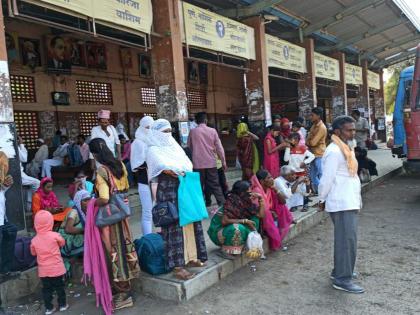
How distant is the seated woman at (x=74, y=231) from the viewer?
160 inches

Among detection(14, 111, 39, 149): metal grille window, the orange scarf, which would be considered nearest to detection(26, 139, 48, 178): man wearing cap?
detection(14, 111, 39, 149): metal grille window

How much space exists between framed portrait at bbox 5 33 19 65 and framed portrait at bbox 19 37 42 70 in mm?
145

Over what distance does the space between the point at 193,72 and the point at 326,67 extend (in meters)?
4.97

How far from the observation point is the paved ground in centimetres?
332

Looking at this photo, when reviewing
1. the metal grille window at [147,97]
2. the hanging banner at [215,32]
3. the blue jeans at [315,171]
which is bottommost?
the blue jeans at [315,171]

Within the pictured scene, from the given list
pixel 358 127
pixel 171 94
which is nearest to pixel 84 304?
pixel 171 94

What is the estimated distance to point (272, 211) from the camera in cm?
471

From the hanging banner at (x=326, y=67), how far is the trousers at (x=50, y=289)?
1229 cm

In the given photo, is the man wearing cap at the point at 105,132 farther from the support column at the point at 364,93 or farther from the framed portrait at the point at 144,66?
the support column at the point at 364,93

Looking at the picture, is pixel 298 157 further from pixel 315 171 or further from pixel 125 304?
pixel 125 304

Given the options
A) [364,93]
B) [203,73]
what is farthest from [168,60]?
[364,93]

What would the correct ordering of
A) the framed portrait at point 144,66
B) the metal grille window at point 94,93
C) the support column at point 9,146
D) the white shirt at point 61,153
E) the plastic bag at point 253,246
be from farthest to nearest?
the framed portrait at point 144,66 → the metal grille window at point 94,93 → the white shirt at point 61,153 → the support column at point 9,146 → the plastic bag at point 253,246

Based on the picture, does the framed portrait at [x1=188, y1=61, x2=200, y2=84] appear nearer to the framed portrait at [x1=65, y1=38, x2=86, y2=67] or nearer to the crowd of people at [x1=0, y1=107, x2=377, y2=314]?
the framed portrait at [x1=65, y1=38, x2=86, y2=67]

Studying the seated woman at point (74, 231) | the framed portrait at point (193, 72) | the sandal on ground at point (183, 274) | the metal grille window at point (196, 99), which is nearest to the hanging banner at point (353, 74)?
the metal grille window at point (196, 99)
